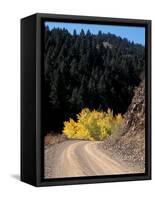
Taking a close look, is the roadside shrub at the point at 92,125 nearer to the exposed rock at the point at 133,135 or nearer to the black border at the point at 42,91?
the exposed rock at the point at 133,135

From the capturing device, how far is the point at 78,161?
1023 cm

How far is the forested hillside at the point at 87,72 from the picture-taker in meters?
10.0

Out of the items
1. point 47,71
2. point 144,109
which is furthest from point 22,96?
point 144,109

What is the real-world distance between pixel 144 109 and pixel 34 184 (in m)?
1.95

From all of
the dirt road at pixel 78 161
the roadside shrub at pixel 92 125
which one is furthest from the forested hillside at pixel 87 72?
the dirt road at pixel 78 161

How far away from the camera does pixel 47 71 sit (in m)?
9.99

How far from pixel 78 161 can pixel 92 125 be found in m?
0.54

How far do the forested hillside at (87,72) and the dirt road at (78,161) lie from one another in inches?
12.7

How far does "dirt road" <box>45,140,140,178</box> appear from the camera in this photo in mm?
10062

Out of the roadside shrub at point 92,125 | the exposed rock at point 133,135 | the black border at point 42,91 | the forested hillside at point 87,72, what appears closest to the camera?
the black border at point 42,91

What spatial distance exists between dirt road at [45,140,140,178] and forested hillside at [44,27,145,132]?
1.06 feet

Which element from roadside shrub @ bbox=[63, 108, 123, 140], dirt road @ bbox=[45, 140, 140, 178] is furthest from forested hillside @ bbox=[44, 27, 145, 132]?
dirt road @ bbox=[45, 140, 140, 178]

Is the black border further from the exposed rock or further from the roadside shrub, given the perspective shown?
the roadside shrub

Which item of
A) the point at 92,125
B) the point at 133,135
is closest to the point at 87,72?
the point at 92,125
